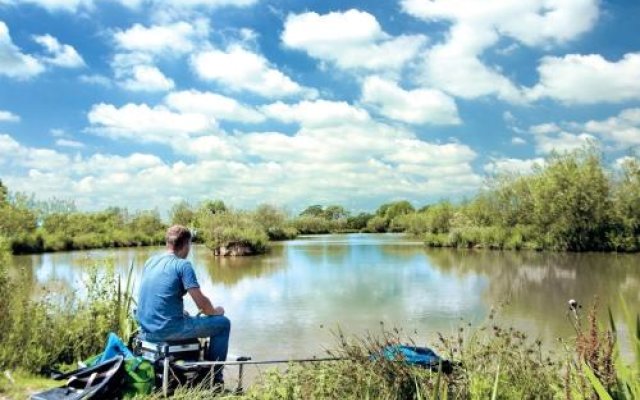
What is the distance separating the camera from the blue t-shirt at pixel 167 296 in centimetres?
434

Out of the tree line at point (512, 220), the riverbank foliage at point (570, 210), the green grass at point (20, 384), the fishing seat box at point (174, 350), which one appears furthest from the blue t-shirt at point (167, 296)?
the riverbank foliage at point (570, 210)

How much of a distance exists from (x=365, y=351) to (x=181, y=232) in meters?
1.69

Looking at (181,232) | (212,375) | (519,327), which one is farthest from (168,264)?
(519,327)

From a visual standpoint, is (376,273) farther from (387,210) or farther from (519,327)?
(387,210)

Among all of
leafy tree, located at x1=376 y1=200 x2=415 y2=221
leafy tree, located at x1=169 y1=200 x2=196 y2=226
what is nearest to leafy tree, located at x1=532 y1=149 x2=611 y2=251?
leafy tree, located at x1=169 y1=200 x2=196 y2=226

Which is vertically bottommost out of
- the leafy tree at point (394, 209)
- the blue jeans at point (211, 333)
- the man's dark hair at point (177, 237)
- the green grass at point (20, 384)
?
the green grass at point (20, 384)

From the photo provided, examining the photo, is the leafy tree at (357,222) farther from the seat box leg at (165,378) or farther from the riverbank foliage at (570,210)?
the seat box leg at (165,378)

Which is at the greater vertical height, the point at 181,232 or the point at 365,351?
the point at 181,232

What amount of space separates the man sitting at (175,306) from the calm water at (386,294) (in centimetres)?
160

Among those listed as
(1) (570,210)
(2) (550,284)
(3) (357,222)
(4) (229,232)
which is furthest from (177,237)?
(3) (357,222)

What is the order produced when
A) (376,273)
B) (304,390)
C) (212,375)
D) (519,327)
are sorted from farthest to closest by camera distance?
(376,273) → (519,327) → (212,375) → (304,390)

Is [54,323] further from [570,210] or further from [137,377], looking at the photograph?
[570,210]

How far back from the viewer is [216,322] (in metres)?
4.47

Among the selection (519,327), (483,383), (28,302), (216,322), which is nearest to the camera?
(483,383)
